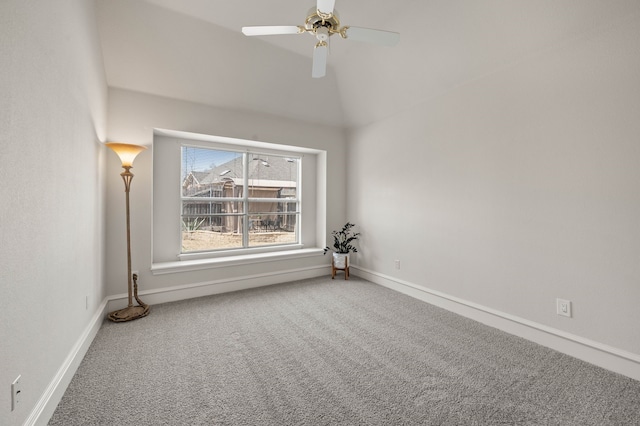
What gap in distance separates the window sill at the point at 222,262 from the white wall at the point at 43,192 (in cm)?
101

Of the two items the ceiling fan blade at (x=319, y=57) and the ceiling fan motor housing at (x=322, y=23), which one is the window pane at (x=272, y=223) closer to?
the ceiling fan blade at (x=319, y=57)

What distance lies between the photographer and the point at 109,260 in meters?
2.96

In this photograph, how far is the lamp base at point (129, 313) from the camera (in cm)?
276

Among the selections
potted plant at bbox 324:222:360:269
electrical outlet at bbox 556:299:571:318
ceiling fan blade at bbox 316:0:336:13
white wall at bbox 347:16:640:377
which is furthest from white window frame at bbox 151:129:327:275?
electrical outlet at bbox 556:299:571:318

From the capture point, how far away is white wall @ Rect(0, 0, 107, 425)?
1143 millimetres

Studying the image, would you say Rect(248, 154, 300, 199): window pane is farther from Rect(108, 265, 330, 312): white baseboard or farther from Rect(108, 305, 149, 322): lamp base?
Rect(108, 305, 149, 322): lamp base

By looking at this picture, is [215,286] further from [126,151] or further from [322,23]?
[322,23]

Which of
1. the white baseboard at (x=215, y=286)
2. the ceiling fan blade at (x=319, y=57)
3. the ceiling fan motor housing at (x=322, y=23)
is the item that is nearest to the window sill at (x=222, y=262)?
the white baseboard at (x=215, y=286)

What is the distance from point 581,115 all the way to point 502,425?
2.35 metres

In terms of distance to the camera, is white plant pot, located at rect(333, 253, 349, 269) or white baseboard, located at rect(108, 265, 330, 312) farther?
white plant pot, located at rect(333, 253, 349, 269)

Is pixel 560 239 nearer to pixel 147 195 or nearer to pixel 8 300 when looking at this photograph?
pixel 8 300

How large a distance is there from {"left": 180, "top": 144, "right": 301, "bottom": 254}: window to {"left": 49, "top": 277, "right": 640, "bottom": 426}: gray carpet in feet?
4.66

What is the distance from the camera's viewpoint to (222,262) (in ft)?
12.0

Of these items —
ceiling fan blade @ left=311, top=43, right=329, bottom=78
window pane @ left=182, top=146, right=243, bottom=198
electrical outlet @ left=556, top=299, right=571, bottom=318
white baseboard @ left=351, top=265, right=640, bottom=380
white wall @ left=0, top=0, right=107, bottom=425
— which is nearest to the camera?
white wall @ left=0, top=0, right=107, bottom=425
